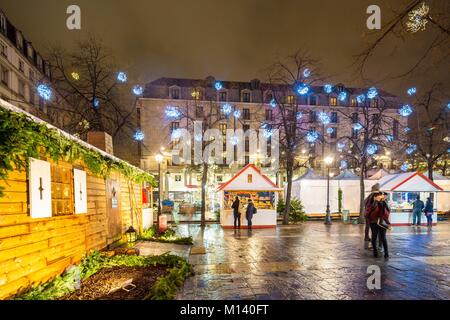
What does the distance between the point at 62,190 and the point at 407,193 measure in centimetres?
1975

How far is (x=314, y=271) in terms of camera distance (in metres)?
7.39

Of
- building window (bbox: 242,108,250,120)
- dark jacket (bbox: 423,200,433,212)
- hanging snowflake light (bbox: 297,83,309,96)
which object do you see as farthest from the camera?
building window (bbox: 242,108,250,120)

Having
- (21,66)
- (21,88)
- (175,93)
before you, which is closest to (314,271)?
(21,88)

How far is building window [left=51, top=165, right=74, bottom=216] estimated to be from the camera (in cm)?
602

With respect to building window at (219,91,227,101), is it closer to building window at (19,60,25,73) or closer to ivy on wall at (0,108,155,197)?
building window at (19,60,25,73)

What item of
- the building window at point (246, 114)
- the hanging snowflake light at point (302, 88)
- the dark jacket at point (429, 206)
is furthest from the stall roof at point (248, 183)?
the building window at point (246, 114)

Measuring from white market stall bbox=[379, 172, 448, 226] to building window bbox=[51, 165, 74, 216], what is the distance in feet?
59.8

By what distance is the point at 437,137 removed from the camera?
999 inches

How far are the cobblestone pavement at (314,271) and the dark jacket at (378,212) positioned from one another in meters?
1.18

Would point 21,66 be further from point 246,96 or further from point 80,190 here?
point 80,190

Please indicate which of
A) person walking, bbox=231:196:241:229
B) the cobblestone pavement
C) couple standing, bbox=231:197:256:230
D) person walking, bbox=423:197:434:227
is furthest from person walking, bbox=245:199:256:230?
person walking, bbox=423:197:434:227

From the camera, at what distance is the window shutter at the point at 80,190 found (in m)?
7.04

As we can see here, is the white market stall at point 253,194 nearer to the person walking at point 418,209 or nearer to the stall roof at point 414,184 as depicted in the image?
the stall roof at point 414,184
